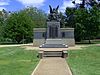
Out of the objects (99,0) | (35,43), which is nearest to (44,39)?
(35,43)

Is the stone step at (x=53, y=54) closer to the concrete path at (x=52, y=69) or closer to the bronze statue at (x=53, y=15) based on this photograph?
the concrete path at (x=52, y=69)

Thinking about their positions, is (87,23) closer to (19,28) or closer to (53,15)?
(19,28)

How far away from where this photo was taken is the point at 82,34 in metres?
57.4

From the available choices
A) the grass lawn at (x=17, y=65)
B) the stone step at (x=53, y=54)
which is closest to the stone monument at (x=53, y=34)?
the stone step at (x=53, y=54)

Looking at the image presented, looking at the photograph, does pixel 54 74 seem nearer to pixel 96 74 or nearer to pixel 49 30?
pixel 96 74

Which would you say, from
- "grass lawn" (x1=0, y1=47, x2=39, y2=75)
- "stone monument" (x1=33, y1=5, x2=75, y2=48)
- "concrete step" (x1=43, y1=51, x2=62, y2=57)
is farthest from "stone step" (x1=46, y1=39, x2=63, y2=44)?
"grass lawn" (x1=0, y1=47, x2=39, y2=75)

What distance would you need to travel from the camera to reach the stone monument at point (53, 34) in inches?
1640

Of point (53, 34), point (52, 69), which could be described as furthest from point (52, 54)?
point (53, 34)

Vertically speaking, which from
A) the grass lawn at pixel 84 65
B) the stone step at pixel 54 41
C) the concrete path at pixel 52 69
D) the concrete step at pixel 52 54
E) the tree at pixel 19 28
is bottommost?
the grass lawn at pixel 84 65

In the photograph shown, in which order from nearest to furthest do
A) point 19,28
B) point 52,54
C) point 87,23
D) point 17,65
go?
point 17,65 → point 52,54 → point 87,23 → point 19,28

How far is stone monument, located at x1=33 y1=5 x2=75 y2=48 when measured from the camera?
137ft

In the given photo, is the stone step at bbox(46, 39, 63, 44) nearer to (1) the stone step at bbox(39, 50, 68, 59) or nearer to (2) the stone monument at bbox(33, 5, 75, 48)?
(2) the stone monument at bbox(33, 5, 75, 48)

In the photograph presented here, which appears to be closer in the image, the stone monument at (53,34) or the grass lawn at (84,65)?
the grass lawn at (84,65)

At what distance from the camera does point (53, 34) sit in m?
42.2
